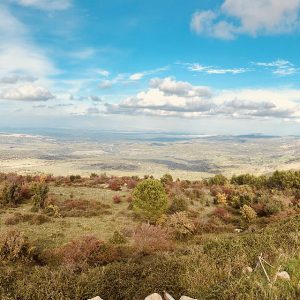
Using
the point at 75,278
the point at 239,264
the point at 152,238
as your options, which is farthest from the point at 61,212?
the point at 239,264

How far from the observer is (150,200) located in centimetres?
3097

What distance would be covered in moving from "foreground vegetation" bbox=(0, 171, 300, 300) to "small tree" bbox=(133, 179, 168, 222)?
0.09m

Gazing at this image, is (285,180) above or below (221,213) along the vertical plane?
above

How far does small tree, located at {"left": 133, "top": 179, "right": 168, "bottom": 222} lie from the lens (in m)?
31.0

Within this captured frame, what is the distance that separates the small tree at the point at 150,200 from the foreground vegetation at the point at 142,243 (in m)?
0.09

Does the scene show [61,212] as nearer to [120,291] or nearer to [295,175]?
[120,291]

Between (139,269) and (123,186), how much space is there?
35.6 meters

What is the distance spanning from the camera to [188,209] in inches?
1468

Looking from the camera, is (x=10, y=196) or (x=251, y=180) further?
(x=251, y=180)

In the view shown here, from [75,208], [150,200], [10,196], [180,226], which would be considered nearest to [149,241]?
[180,226]

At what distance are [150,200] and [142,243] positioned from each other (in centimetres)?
822

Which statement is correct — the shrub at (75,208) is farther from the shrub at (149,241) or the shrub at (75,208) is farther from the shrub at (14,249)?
the shrub at (14,249)

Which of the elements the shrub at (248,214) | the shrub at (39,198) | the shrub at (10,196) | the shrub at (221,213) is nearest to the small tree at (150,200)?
the shrub at (221,213)

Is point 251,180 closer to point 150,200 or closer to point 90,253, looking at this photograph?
point 150,200
